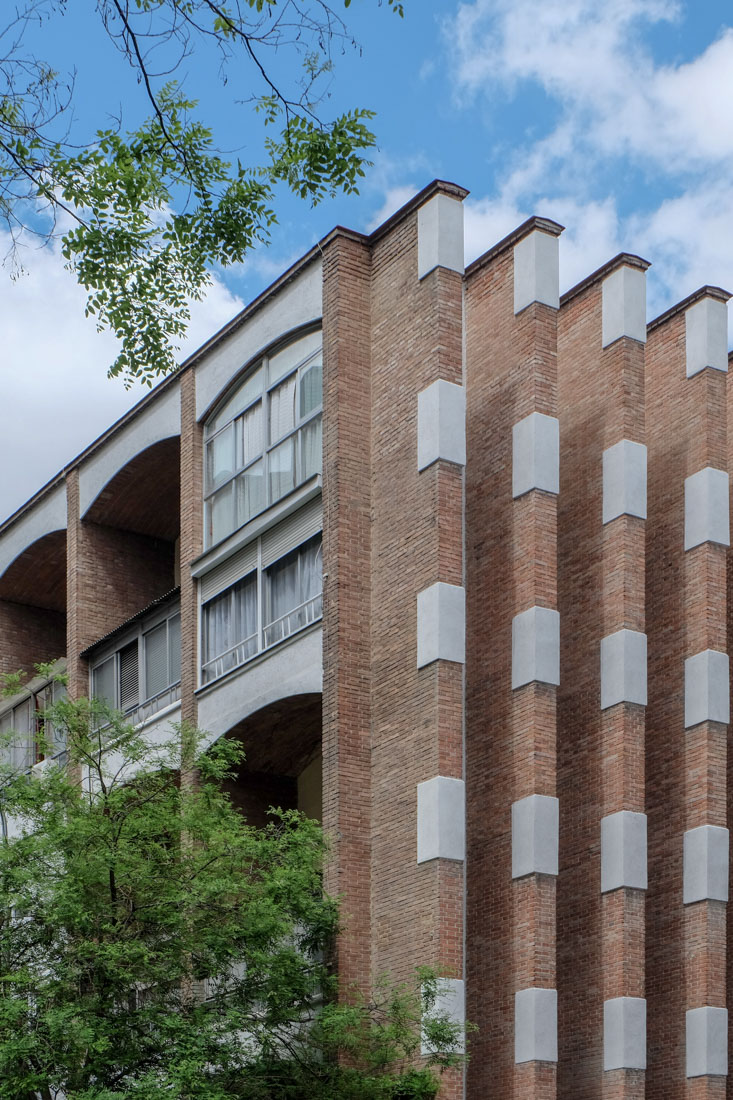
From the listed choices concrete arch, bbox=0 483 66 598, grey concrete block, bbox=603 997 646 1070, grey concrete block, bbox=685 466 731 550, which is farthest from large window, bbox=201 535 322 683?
grey concrete block, bbox=603 997 646 1070

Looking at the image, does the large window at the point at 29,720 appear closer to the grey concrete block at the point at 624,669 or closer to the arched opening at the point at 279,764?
the arched opening at the point at 279,764

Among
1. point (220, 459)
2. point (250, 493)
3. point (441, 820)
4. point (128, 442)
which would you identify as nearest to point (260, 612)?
point (250, 493)

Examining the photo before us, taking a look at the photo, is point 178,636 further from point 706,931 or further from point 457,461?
point 706,931

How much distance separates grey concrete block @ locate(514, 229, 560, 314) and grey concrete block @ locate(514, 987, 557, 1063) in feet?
34.3

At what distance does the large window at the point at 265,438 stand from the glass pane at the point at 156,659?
2587mm

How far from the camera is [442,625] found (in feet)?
81.5

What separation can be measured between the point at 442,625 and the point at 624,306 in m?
6.75

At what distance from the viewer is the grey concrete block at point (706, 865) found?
2698cm

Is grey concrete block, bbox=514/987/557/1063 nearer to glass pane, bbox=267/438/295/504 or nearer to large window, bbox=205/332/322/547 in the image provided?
large window, bbox=205/332/322/547

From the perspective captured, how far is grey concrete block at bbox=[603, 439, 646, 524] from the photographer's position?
27359 mm

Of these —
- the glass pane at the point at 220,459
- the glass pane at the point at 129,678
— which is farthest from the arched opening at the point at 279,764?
the glass pane at the point at 220,459

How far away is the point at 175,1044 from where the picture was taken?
21188 millimetres

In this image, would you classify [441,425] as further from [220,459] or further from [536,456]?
[220,459]

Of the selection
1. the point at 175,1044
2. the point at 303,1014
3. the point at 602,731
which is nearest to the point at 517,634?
the point at 602,731
